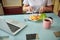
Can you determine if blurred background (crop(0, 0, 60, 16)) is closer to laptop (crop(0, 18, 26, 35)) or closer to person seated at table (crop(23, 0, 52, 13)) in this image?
person seated at table (crop(23, 0, 52, 13))

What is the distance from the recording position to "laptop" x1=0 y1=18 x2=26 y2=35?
117cm

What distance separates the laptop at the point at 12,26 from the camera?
3.83 feet

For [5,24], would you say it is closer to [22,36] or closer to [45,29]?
[22,36]

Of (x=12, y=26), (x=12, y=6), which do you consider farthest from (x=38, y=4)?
(x=12, y=6)

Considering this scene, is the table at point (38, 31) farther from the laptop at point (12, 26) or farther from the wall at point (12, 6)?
the wall at point (12, 6)

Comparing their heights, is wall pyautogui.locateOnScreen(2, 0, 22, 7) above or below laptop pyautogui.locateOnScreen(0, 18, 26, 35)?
above

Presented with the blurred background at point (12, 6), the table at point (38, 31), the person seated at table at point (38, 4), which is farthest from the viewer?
the blurred background at point (12, 6)

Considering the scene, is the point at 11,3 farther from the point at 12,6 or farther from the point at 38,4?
the point at 38,4

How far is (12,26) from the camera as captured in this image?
1240mm

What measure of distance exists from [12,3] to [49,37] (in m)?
2.09

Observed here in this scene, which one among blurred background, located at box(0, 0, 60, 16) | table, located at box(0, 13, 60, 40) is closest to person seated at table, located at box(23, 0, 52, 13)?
table, located at box(0, 13, 60, 40)

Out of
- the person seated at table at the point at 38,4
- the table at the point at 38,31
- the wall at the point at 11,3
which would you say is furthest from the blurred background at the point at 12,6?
the table at the point at 38,31

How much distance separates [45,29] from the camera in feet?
3.99

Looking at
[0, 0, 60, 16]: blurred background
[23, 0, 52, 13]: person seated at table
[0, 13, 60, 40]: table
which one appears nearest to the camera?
[0, 13, 60, 40]: table
